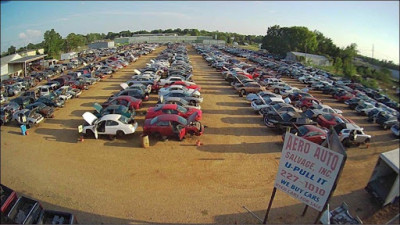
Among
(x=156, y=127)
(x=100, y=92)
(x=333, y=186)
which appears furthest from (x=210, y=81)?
(x=333, y=186)

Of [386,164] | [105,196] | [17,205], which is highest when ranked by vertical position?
[386,164]

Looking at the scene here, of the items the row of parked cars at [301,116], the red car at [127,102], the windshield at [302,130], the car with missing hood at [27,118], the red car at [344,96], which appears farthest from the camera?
the red car at [344,96]

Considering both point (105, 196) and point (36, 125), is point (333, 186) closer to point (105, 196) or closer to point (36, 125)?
point (105, 196)

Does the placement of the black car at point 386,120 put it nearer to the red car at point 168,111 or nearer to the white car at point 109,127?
the red car at point 168,111

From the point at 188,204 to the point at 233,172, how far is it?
2628 mm

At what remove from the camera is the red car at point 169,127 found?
12.5 meters

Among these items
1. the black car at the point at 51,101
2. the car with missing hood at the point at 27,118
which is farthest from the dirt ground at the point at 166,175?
the black car at the point at 51,101

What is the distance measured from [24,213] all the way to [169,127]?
6942 millimetres

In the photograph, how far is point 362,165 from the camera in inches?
434

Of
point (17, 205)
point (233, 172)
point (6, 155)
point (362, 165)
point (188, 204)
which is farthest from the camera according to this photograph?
point (362, 165)

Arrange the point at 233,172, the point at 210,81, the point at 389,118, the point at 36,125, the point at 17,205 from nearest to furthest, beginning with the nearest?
the point at 17,205 → the point at 233,172 → the point at 36,125 → the point at 389,118 → the point at 210,81

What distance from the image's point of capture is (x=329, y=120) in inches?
577

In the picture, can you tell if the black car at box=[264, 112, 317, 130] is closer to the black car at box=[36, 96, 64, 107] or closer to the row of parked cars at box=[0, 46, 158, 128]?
the row of parked cars at box=[0, 46, 158, 128]

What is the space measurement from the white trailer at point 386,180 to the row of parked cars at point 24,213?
9.59m
